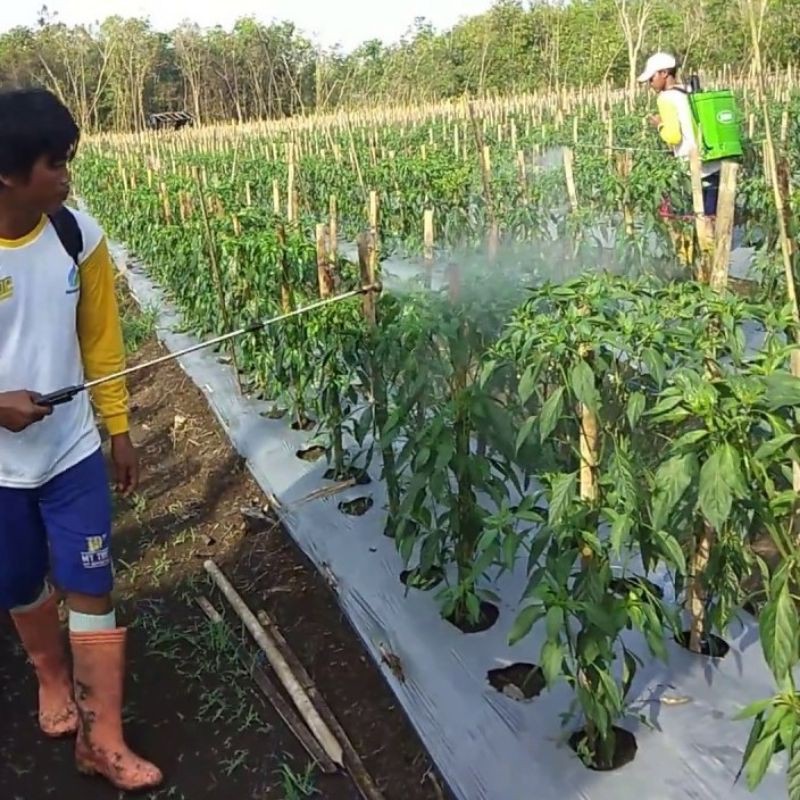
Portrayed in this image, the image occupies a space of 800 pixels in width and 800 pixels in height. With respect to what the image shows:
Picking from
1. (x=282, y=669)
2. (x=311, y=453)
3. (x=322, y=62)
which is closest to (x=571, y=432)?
(x=282, y=669)

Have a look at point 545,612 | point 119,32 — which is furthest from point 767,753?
point 119,32

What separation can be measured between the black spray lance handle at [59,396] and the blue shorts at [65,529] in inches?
6.5

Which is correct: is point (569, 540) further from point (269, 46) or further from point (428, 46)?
point (269, 46)

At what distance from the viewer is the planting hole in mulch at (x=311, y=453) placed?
404 centimetres

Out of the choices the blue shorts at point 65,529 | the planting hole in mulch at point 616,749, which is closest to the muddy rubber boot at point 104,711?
the blue shorts at point 65,529

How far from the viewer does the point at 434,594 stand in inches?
114

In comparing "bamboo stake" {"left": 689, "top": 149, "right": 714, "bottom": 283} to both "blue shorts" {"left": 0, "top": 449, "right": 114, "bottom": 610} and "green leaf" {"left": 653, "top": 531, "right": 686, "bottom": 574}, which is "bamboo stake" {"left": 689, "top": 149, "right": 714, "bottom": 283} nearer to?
"green leaf" {"left": 653, "top": 531, "right": 686, "bottom": 574}

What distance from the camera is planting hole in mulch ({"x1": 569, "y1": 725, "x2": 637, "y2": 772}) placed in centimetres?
211

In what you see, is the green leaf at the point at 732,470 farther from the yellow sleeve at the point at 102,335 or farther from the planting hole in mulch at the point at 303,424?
the planting hole in mulch at the point at 303,424

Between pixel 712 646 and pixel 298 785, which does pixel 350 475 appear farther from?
pixel 712 646

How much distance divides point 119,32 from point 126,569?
82.0ft

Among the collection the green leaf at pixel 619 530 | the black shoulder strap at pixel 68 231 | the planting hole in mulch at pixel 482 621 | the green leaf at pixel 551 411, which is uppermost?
the black shoulder strap at pixel 68 231

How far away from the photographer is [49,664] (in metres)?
2.46

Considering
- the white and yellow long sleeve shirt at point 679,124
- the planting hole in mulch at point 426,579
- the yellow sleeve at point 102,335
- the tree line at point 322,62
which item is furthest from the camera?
the tree line at point 322,62
